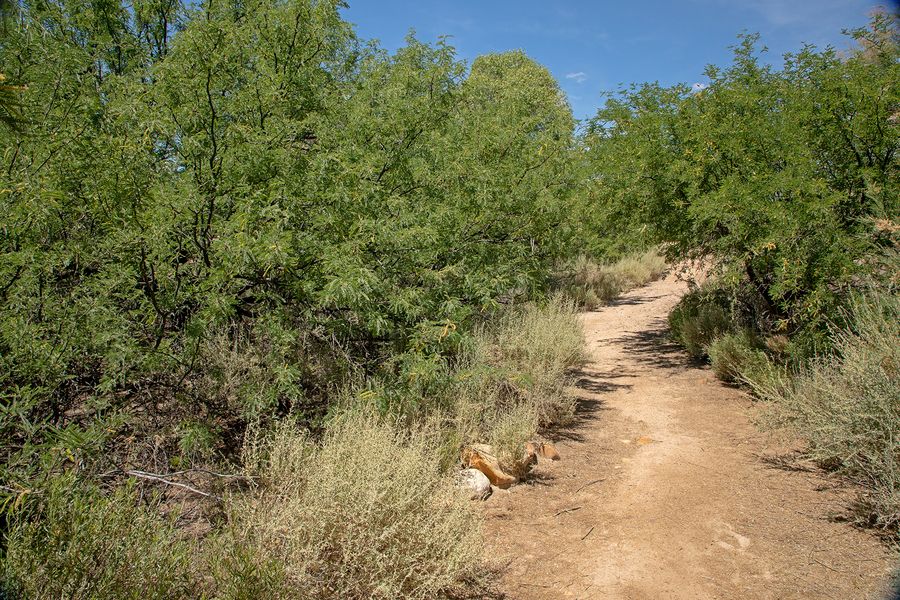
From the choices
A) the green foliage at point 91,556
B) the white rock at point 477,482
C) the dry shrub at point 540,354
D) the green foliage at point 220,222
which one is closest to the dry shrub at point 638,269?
the dry shrub at point 540,354

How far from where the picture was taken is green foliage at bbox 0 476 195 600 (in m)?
2.24

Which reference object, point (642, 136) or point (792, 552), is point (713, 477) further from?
point (642, 136)

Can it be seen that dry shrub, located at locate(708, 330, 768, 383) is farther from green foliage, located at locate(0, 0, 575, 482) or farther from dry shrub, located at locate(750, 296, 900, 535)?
A: green foliage, located at locate(0, 0, 575, 482)

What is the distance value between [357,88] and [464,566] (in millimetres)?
5256

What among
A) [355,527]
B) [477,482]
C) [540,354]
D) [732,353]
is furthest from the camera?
[732,353]

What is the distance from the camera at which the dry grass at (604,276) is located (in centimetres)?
1705

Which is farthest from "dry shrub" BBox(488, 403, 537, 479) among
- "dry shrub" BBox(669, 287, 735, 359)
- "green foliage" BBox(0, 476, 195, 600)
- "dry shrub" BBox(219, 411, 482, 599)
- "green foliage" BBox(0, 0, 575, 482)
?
"dry shrub" BBox(669, 287, 735, 359)

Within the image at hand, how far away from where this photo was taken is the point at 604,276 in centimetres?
1930

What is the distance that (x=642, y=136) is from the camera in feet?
31.4

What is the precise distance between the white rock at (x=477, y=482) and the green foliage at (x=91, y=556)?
262 cm

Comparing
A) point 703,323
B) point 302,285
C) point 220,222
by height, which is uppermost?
point 220,222

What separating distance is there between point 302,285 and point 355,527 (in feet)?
6.80

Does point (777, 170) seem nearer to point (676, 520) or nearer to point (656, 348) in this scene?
point (656, 348)

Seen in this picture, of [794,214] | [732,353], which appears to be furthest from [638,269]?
[794,214]
